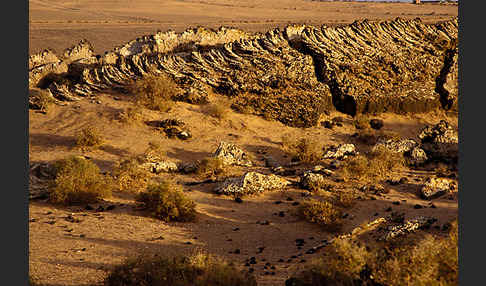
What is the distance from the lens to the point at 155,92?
14.1 meters

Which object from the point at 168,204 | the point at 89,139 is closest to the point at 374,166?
the point at 168,204

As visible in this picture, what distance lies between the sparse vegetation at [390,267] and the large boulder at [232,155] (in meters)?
6.78

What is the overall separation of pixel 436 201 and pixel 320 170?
9.56ft

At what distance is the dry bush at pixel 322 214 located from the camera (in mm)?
7398

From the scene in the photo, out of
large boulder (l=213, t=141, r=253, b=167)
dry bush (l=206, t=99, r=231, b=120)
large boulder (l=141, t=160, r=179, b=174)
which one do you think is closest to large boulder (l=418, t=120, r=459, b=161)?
large boulder (l=213, t=141, r=253, b=167)

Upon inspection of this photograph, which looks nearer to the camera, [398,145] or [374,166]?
[374,166]

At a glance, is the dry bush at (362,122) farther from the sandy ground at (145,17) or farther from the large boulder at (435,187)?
the sandy ground at (145,17)

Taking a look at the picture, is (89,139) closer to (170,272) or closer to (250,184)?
(250,184)

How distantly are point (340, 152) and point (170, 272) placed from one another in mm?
8174

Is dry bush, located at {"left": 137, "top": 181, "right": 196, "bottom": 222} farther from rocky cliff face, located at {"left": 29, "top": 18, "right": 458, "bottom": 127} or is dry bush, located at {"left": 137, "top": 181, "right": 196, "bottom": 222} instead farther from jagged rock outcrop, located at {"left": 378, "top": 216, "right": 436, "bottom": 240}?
rocky cliff face, located at {"left": 29, "top": 18, "right": 458, "bottom": 127}

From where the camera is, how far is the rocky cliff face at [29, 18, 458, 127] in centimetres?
1495

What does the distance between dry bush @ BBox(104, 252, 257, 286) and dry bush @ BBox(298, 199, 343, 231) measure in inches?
120

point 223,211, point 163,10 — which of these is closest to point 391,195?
point 223,211

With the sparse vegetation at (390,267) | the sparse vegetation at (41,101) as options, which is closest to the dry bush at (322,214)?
the sparse vegetation at (390,267)
